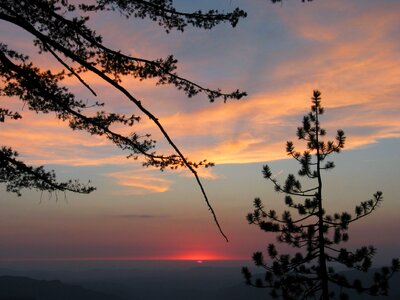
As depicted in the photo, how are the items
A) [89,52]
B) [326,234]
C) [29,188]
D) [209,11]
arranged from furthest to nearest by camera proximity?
[326,234] → [29,188] → [89,52] → [209,11]

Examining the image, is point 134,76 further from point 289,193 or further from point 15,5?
point 289,193

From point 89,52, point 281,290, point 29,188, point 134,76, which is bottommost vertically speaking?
point 281,290

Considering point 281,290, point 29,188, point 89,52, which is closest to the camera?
point 89,52

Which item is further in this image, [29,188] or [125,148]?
[29,188]

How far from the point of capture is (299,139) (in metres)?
13.0

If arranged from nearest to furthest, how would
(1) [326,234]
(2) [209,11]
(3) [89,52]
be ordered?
1. (2) [209,11]
2. (3) [89,52]
3. (1) [326,234]

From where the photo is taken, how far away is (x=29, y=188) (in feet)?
29.7

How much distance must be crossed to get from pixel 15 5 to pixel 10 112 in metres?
1.91

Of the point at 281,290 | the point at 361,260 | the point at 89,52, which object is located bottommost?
the point at 281,290

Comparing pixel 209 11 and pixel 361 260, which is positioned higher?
pixel 209 11

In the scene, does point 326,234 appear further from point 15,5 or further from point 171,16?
point 15,5

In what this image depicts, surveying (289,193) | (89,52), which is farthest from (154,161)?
(289,193)

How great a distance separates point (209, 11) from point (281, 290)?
988 cm

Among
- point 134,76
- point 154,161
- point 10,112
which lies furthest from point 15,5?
point 154,161
